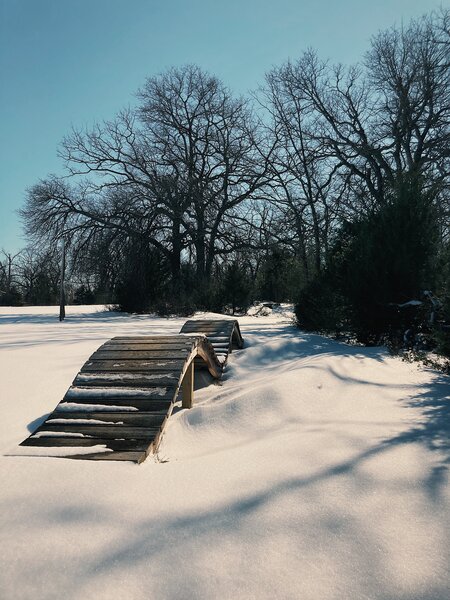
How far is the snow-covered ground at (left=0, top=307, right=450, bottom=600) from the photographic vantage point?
5.42 feet

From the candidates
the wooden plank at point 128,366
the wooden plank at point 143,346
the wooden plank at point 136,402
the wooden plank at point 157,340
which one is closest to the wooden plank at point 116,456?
the wooden plank at point 136,402

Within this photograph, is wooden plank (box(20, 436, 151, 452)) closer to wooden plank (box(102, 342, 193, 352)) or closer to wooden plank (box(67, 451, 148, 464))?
wooden plank (box(67, 451, 148, 464))

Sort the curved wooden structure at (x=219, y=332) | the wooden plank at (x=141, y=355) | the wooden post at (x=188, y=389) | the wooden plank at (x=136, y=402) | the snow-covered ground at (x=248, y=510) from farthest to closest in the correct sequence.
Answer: the curved wooden structure at (x=219, y=332)
the wooden post at (x=188, y=389)
the wooden plank at (x=141, y=355)
the wooden plank at (x=136, y=402)
the snow-covered ground at (x=248, y=510)

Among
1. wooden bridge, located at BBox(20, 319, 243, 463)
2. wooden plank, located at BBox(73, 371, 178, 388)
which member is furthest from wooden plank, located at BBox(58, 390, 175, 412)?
wooden plank, located at BBox(73, 371, 178, 388)

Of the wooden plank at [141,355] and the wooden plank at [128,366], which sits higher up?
the wooden plank at [141,355]

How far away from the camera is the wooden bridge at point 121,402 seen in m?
3.03

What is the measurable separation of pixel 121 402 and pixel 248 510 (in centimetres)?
176

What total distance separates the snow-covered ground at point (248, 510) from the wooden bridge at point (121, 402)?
0.20 m

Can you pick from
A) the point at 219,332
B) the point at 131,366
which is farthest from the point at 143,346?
the point at 219,332

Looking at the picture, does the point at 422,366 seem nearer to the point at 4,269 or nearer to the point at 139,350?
the point at 139,350

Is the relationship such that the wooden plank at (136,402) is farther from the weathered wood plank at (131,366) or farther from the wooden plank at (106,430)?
the weathered wood plank at (131,366)

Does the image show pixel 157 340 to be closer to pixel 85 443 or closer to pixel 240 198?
pixel 85 443

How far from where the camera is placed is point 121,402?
3.62m

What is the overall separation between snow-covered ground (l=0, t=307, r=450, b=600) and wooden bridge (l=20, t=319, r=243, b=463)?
8.0 inches
